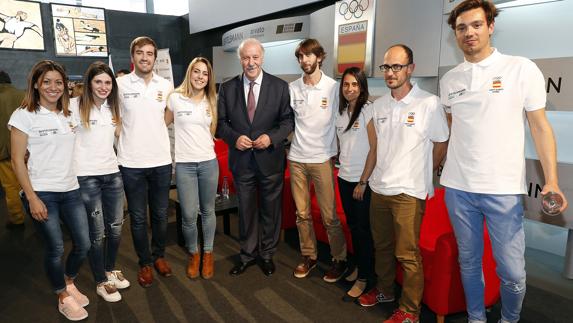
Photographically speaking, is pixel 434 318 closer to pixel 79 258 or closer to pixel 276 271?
pixel 276 271

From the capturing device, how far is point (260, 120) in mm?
2652

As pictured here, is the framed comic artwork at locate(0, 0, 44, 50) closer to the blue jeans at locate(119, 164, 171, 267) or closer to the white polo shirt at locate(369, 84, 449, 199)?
the blue jeans at locate(119, 164, 171, 267)

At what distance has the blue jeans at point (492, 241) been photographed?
5.80 ft

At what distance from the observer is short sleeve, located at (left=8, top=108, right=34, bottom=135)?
1978mm

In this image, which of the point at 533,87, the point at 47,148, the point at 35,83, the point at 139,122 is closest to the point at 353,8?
the point at 139,122

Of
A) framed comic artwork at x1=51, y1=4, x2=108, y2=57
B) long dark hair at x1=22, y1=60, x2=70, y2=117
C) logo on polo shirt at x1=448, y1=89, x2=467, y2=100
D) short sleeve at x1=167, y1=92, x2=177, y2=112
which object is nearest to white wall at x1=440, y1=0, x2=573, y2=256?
logo on polo shirt at x1=448, y1=89, x2=467, y2=100

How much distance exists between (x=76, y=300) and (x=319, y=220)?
189 cm

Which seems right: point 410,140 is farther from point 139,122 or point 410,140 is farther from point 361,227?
point 139,122

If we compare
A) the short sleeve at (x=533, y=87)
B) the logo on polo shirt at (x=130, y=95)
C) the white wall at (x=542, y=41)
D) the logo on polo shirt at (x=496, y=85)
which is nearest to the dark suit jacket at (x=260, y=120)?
the logo on polo shirt at (x=130, y=95)

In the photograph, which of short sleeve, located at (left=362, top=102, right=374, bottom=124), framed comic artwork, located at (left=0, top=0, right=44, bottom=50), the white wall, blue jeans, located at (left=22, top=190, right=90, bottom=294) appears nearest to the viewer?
blue jeans, located at (left=22, top=190, right=90, bottom=294)

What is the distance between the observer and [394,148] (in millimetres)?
2064

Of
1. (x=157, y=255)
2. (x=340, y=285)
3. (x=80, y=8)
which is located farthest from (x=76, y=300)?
(x=80, y=8)

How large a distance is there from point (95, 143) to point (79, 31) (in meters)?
7.44

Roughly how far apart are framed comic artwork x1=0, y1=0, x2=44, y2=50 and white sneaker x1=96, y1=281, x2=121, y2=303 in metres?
7.10
